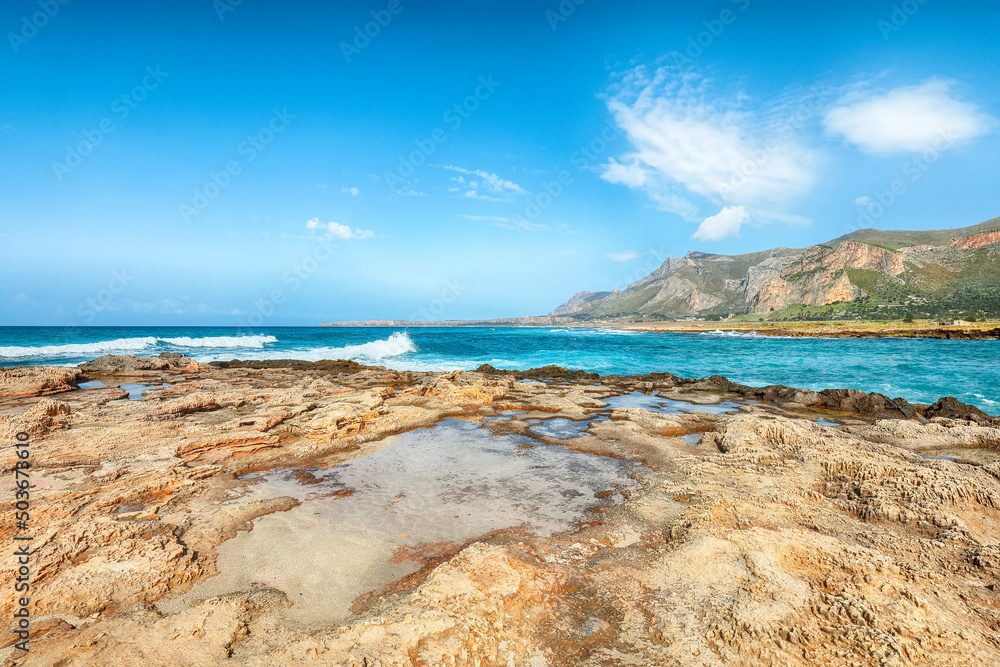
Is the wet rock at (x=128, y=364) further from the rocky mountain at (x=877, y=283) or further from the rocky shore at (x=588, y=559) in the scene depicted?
the rocky mountain at (x=877, y=283)

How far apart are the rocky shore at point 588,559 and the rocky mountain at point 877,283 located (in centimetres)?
9185

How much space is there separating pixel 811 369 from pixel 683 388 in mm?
13976

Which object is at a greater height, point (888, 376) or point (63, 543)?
point (63, 543)

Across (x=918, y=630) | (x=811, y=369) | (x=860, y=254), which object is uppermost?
(x=860, y=254)

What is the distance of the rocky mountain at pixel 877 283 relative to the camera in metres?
79.9

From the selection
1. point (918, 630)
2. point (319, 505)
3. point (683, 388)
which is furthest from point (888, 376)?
point (319, 505)

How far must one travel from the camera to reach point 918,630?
120 inches

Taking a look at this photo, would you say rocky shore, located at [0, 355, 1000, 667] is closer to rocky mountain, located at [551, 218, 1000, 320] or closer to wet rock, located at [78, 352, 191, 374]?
wet rock, located at [78, 352, 191, 374]

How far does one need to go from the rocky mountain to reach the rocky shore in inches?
3616

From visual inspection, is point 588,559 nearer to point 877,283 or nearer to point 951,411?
point 951,411

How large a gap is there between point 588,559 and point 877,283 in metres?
134

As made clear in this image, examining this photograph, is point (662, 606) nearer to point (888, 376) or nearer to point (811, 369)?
point (888, 376)

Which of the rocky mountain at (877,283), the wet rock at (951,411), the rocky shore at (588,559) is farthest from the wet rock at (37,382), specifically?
the rocky mountain at (877,283)

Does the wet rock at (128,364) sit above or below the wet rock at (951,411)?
above
